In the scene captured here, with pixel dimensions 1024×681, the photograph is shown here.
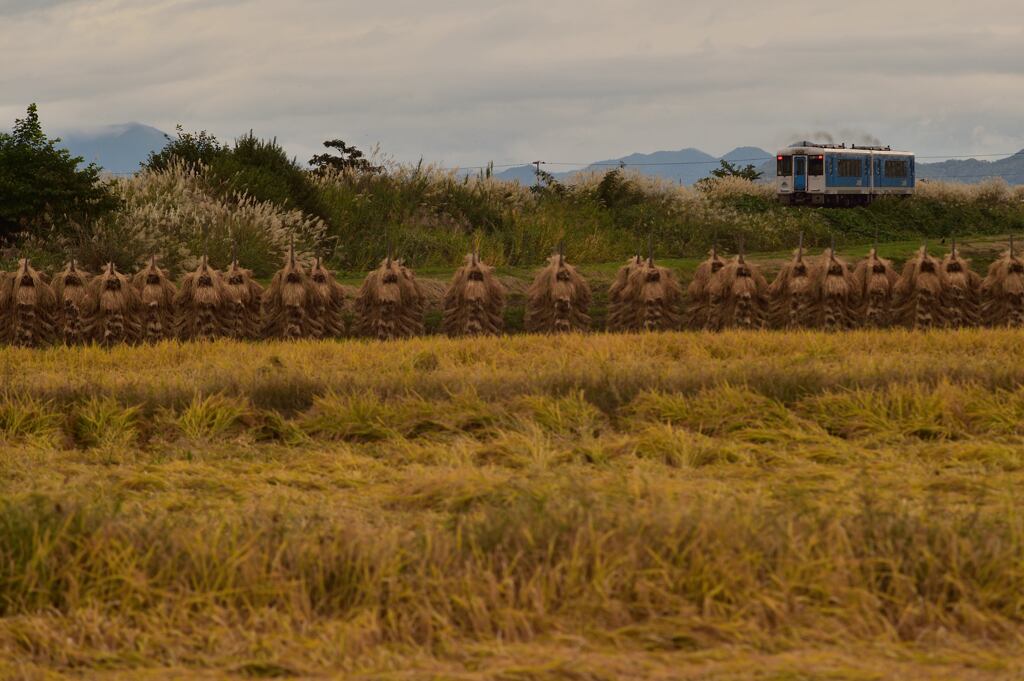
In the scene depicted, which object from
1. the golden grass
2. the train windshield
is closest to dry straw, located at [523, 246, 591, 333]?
the golden grass

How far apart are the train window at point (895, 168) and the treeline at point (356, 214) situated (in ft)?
5.11

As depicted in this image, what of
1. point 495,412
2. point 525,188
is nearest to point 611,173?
point 525,188

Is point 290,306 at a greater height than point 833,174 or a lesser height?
lesser

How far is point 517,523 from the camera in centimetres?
752

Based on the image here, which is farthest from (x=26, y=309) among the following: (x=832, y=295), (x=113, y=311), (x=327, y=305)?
(x=832, y=295)

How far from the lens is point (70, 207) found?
27.5 meters

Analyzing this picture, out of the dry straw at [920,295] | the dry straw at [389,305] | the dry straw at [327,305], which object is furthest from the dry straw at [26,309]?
the dry straw at [920,295]

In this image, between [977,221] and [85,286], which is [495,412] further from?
[977,221]

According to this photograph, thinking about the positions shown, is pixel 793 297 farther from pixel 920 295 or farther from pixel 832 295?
pixel 920 295

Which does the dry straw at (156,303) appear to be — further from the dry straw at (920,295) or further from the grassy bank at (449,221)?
the dry straw at (920,295)

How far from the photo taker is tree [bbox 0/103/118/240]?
26938 mm

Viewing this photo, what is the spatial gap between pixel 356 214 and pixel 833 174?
2053 centimetres

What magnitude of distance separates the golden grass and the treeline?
9367 mm

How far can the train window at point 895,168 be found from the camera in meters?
52.3
